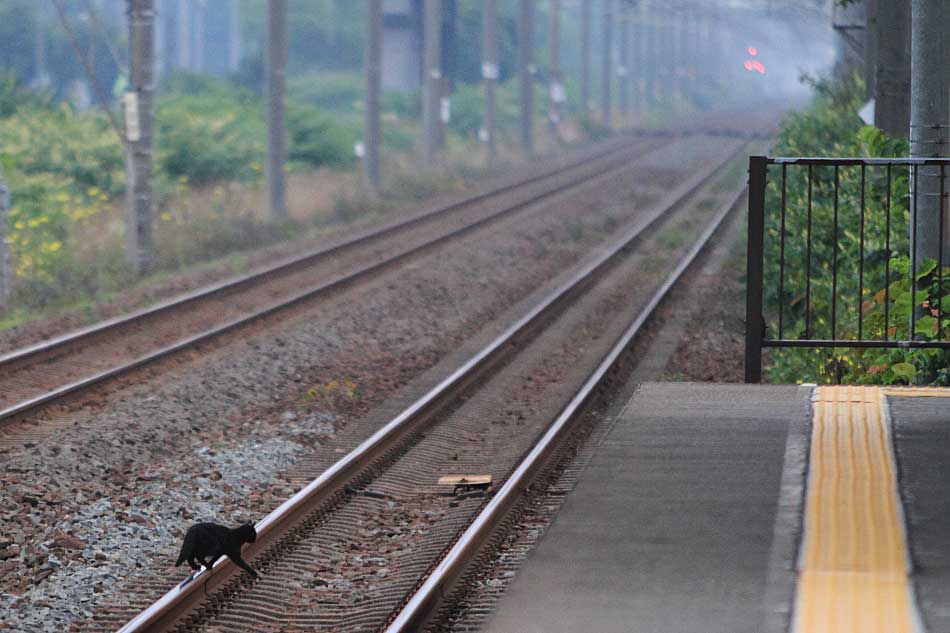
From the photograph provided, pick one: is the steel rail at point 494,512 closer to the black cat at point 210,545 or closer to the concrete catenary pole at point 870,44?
the black cat at point 210,545

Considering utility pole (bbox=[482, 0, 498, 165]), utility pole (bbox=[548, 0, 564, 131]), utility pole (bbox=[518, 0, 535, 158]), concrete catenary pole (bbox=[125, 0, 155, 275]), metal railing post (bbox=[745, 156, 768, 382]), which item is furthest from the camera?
utility pole (bbox=[548, 0, 564, 131])

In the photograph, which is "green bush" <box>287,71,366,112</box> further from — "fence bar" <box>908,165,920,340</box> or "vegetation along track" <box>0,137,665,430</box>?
"fence bar" <box>908,165,920,340</box>

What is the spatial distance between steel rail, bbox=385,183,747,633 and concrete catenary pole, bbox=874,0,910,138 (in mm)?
3567

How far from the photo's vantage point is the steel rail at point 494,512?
247 inches

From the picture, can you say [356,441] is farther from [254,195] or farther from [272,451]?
[254,195]

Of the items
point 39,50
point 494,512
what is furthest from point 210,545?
point 39,50

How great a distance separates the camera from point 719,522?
6.38 m

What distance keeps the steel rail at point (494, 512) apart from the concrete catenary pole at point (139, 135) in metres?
9.07

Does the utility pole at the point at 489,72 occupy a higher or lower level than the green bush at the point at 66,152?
higher

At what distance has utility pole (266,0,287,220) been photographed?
28312mm

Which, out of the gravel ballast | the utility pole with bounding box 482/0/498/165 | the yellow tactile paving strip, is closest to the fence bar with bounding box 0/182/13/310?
the gravel ballast

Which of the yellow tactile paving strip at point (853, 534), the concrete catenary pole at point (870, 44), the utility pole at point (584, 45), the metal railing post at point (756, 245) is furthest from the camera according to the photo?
the utility pole at point (584, 45)

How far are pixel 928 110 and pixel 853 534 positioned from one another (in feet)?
16.1

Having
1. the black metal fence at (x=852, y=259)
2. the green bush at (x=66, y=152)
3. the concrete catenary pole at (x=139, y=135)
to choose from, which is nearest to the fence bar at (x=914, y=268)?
the black metal fence at (x=852, y=259)
